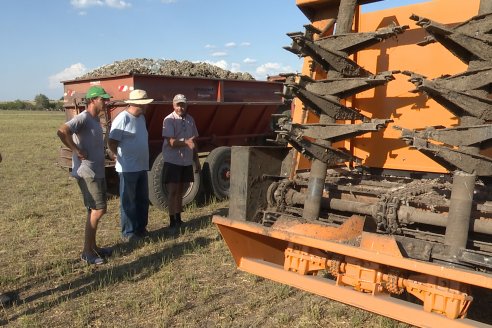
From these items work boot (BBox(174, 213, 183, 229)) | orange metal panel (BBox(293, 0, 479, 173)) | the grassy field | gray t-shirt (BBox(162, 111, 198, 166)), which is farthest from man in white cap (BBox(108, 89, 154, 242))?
orange metal panel (BBox(293, 0, 479, 173))

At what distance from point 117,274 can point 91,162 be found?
118 centimetres

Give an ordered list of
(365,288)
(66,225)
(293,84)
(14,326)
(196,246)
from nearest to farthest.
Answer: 1. (365,288)
2. (293,84)
3. (14,326)
4. (196,246)
5. (66,225)

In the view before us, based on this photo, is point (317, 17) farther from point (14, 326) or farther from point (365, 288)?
point (14, 326)

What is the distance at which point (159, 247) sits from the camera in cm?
543

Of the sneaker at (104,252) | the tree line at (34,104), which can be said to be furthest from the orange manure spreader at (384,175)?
the tree line at (34,104)

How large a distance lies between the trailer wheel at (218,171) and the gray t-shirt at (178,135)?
116 cm

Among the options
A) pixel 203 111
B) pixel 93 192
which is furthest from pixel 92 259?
pixel 203 111

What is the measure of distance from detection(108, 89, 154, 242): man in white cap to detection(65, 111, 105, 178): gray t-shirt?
0.62 metres

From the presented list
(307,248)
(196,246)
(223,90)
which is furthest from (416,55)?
(223,90)

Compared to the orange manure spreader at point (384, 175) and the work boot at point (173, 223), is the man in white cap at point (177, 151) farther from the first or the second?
the orange manure spreader at point (384, 175)

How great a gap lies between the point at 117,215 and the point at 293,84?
474 cm

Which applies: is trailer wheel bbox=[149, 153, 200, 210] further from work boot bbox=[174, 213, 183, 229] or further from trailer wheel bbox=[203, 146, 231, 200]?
trailer wheel bbox=[203, 146, 231, 200]

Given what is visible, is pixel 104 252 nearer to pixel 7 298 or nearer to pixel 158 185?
pixel 7 298

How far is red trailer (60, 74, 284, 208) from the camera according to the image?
23.1 ft
